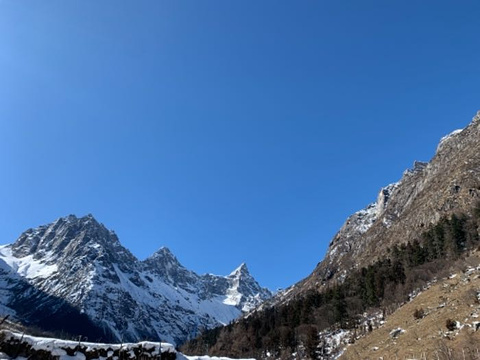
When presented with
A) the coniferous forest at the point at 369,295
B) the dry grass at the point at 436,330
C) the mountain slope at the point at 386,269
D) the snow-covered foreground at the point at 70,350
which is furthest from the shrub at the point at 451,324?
the coniferous forest at the point at 369,295

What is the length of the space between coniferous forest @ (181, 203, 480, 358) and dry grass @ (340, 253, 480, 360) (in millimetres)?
17528

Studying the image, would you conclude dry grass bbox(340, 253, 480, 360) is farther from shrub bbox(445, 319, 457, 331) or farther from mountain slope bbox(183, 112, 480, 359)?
mountain slope bbox(183, 112, 480, 359)

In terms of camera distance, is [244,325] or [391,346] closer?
[391,346]

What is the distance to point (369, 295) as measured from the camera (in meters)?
82.0

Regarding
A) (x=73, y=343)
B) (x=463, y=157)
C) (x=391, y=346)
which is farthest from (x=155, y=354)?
(x=463, y=157)

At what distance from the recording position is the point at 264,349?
9600 centimetres

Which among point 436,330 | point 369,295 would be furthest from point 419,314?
point 369,295

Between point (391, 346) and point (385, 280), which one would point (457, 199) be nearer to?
point (385, 280)

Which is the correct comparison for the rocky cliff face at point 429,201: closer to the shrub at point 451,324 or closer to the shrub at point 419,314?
the shrub at point 419,314

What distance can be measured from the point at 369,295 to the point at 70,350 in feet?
231

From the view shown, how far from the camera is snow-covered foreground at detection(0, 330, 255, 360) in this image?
2331 cm

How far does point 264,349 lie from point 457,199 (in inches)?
3008

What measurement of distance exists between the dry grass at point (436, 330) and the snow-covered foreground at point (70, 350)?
53.8ft

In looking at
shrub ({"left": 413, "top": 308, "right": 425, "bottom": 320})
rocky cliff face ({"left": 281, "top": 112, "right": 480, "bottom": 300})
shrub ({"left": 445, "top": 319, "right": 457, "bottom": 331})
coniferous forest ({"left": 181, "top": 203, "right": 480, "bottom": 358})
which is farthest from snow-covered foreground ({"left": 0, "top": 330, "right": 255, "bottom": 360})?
rocky cliff face ({"left": 281, "top": 112, "right": 480, "bottom": 300})
